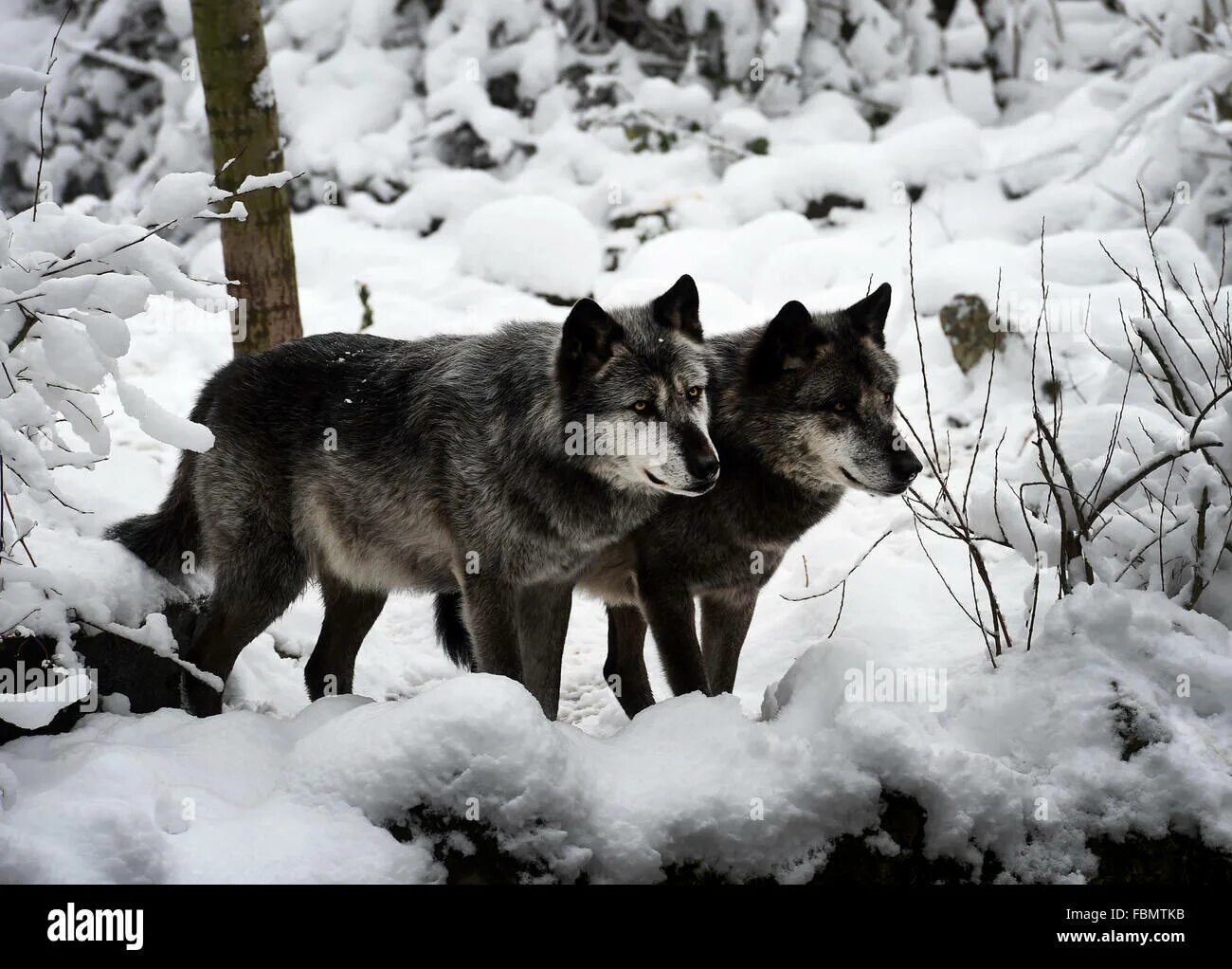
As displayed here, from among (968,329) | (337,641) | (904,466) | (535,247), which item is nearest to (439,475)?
(337,641)

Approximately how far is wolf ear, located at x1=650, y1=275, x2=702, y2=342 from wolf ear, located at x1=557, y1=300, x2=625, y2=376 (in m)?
0.31

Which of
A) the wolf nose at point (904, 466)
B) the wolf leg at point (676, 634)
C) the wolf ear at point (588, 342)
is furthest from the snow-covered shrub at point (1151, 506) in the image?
the wolf ear at point (588, 342)

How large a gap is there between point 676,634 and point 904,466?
4.07 ft

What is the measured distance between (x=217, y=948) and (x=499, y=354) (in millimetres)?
2705

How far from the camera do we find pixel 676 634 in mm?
4633

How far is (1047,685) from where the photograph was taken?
398cm

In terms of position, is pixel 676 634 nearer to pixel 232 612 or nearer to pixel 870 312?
pixel 870 312

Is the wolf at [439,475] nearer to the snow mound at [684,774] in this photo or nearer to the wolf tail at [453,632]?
the wolf tail at [453,632]

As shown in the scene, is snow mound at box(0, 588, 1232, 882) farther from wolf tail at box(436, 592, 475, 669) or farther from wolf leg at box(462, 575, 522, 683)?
wolf tail at box(436, 592, 475, 669)

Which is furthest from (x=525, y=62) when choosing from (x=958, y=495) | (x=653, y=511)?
(x=653, y=511)

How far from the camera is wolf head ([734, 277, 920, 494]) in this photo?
4.53 metres

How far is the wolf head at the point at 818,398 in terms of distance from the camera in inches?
178

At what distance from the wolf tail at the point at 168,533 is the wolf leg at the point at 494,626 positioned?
1.46 m

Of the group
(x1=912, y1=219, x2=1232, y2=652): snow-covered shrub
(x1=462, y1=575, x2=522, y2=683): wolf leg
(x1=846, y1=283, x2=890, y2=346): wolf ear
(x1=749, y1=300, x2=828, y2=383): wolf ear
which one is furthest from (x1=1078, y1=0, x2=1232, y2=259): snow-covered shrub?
(x1=462, y1=575, x2=522, y2=683): wolf leg
